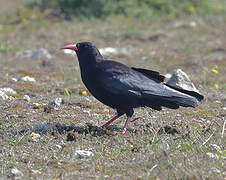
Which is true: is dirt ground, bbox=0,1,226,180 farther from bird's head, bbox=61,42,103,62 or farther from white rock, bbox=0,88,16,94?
bird's head, bbox=61,42,103,62

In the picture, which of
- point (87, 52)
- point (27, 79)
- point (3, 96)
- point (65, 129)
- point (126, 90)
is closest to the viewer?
point (65, 129)

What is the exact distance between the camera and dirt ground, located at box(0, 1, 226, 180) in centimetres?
538

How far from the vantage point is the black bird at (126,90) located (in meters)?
6.83

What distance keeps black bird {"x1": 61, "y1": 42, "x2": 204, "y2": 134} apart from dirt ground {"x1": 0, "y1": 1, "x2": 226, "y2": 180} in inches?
11.3

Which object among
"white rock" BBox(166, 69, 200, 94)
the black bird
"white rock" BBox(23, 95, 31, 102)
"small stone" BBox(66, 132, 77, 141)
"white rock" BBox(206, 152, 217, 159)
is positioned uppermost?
the black bird

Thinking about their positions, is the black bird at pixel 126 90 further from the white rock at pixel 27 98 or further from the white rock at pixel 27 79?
the white rock at pixel 27 79

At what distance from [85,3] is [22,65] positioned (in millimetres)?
4758

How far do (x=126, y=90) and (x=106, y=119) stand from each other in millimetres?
725

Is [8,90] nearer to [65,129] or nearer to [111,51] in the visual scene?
[65,129]

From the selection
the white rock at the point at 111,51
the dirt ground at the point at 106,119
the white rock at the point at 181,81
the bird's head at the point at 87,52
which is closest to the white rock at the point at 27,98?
the dirt ground at the point at 106,119

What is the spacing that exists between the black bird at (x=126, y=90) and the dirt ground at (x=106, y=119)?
0.29 m

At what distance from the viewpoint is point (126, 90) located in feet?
22.6

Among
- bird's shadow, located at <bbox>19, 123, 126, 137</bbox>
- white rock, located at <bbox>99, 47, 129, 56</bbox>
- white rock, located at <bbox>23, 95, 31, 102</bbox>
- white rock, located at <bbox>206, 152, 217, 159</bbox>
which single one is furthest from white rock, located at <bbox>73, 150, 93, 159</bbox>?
white rock, located at <bbox>99, 47, 129, 56</bbox>

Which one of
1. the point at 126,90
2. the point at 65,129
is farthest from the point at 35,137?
the point at 126,90
